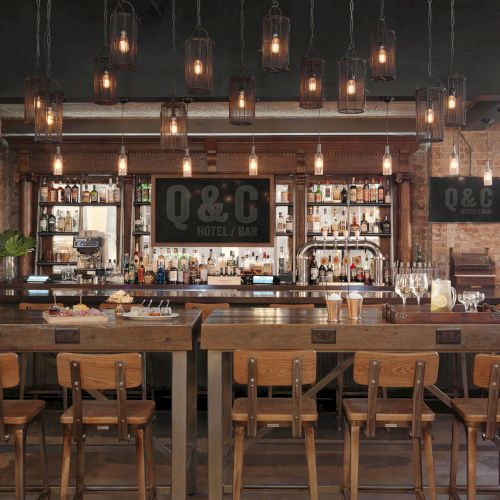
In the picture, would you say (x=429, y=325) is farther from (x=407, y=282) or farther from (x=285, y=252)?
(x=285, y=252)

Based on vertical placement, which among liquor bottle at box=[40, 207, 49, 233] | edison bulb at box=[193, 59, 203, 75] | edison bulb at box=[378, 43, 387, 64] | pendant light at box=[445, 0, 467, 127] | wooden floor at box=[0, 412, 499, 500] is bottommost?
wooden floor at box=[0, 412, 499, 500]

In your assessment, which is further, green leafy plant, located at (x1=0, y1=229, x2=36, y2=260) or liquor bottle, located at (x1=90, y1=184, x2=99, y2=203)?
liquor bottle, located at (x1=90, y1=184, x2=99, y2=203)

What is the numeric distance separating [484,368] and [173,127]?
3.06m

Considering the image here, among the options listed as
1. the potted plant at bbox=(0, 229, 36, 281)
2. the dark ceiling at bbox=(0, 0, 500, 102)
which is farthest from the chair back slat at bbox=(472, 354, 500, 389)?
the potted plant at bbox=(0, 229, 36, 281)

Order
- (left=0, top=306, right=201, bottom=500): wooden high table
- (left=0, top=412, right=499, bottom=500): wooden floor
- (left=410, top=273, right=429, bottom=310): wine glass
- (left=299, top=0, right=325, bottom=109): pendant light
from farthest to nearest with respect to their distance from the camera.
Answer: (left=299, top=0, right=325, bottom=109): pendant light
(left=0, top=412, right=499, bottom=500): wooden floor
(left=410, top=273, right=429, bottom=310): wine glass
(left=0, top=306, right=201, bottom=500): wooden high table

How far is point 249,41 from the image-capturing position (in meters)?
6.11

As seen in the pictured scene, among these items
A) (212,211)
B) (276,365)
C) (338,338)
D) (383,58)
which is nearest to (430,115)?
(383,58)

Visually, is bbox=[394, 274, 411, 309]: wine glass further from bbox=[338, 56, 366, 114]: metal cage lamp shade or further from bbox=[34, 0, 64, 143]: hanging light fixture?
bbox=[34, 0, 64, 143]: hanging light fixture

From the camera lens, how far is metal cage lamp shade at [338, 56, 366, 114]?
4.80 metres

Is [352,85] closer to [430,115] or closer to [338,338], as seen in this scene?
[430,115]

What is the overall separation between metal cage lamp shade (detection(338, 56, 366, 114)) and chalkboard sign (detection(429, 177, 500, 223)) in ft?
16.3

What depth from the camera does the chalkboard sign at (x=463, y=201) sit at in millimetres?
9461

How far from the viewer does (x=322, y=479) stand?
4.16m

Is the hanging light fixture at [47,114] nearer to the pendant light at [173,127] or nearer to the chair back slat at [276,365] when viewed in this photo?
the pendant light at [173,127]
